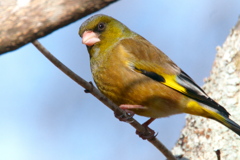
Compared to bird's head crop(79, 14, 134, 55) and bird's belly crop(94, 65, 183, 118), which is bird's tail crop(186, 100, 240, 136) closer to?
bird's belly crop(94, 65, 183, 118)

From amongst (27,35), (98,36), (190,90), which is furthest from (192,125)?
(27,35)

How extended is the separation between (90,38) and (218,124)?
145 centimetres

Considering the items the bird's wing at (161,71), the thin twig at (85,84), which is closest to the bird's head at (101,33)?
the bird's wing at (161,71)

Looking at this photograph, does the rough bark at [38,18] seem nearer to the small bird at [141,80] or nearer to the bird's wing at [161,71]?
the small bird at [141,80]

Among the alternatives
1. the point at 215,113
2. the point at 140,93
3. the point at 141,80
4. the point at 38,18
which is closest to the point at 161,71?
the point at 141,80

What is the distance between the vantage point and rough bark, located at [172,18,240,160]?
4531 millimetres

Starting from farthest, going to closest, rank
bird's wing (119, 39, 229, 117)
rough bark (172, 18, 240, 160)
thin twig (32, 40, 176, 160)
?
rough bark (172, 18, 240, 160), bird's wing (119, 39, 229, 117), thin twig (32, 40, 176, 160)

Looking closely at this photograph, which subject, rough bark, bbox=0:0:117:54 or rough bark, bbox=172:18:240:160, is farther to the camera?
rough bark, bbox=172:18:240:160

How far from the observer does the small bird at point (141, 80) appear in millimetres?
4152

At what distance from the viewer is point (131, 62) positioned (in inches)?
171

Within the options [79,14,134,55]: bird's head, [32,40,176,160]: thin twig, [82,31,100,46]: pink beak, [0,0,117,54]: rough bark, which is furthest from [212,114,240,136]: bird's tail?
[0,0,117,54]: rough bark

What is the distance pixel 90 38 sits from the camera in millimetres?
4480

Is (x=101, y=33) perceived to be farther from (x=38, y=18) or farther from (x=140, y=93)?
(x=38, y=18)

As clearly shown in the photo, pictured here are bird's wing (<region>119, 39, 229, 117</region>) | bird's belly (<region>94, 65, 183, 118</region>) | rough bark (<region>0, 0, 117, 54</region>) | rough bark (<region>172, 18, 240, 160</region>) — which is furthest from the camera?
rough bark (<region>172, 18, 240, 160</region>)
